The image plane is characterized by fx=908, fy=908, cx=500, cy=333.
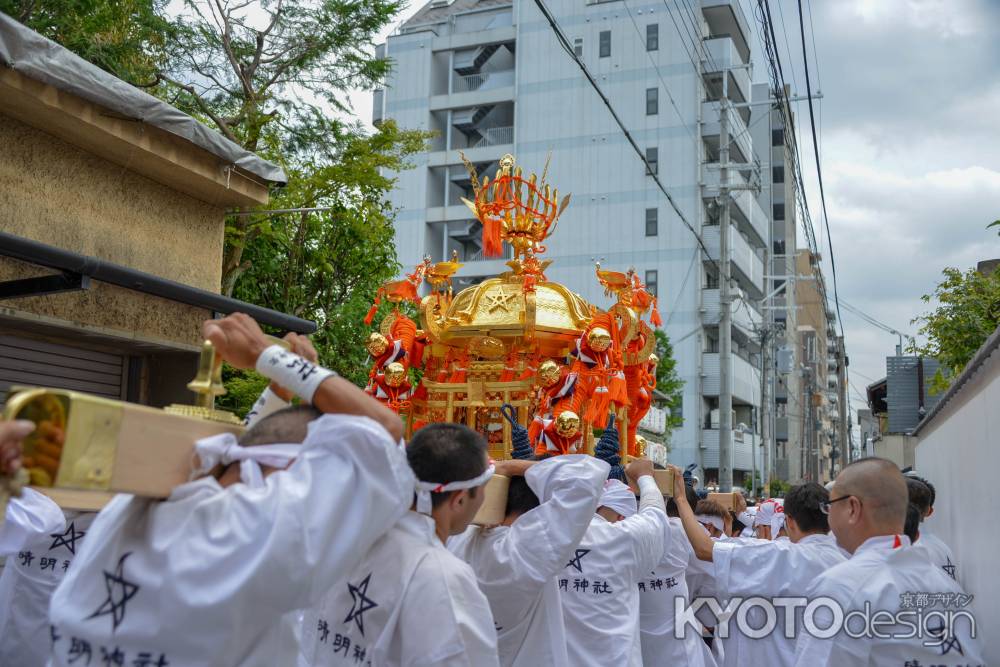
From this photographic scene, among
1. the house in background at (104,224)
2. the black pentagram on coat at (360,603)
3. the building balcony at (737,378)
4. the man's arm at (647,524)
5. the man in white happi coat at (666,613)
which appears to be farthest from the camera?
the building balcony at (737,378)

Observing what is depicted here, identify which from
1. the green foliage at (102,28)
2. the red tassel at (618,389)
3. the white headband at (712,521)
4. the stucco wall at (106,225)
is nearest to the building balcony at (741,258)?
the green foliage at (102,28)

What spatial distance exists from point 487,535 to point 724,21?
38497 millimetres

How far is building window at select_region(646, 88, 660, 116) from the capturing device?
120 feet

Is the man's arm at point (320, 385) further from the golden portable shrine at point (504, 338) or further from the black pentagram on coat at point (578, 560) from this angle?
the golden portable shrine at point (504, 338)

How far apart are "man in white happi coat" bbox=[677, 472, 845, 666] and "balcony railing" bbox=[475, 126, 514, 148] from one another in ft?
116

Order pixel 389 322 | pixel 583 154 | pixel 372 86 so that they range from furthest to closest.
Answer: pixel 583 154
pixel 372 86
pixel 389 322

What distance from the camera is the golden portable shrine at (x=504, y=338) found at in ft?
24.0

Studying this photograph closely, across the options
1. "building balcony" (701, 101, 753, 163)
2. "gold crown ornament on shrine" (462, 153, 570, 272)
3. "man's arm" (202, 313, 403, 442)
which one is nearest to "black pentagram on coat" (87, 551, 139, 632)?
"man's arm" (202, 313, 403, 442)

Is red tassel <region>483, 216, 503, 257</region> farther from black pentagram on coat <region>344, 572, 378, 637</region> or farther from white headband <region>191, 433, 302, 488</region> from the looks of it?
white headband <region>191, 433, 302, 488</region>

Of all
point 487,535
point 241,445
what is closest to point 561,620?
point 487,535

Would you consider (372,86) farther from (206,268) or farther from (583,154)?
(583,154)

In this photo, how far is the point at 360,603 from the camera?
2.95 meters

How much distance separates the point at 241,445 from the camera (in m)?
2.32

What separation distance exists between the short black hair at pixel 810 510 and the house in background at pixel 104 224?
4637 millimetres
